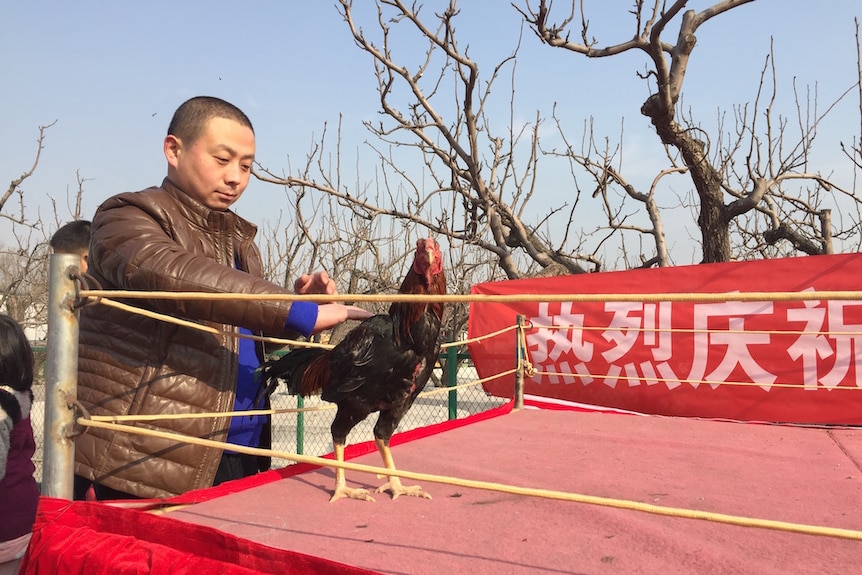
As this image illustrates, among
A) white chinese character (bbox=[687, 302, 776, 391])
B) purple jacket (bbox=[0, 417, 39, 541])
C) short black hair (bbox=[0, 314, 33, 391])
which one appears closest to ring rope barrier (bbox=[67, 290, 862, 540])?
purple jacket (bbox=[0, 417, 39, 541])

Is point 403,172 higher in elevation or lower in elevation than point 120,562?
higher

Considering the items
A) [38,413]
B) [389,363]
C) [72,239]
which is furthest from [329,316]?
[38,413]

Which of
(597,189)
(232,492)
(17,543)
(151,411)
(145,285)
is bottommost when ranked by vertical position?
(17,543)

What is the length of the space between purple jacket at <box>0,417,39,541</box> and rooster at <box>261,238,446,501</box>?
30.6 inches

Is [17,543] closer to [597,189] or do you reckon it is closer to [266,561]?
[266,561]

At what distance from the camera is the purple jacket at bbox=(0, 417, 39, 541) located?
5.72 feet

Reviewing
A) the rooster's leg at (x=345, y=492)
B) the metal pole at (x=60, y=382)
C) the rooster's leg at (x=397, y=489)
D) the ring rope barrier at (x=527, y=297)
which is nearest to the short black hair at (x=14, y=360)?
the metal pole at (x=60, y=382)

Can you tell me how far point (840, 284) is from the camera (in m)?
4.45


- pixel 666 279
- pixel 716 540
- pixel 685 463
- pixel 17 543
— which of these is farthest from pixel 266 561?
pixel 666 279

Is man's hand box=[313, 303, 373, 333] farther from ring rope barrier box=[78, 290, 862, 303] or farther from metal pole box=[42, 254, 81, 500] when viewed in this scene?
metal pole box=[42, 254, 81, 500]

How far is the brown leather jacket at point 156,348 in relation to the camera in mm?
1414

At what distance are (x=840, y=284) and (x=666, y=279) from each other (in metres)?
1.26

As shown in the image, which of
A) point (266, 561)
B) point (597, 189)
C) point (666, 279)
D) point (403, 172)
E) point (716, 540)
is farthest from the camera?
point (403, 172)

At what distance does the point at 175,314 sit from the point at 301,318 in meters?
0.34
